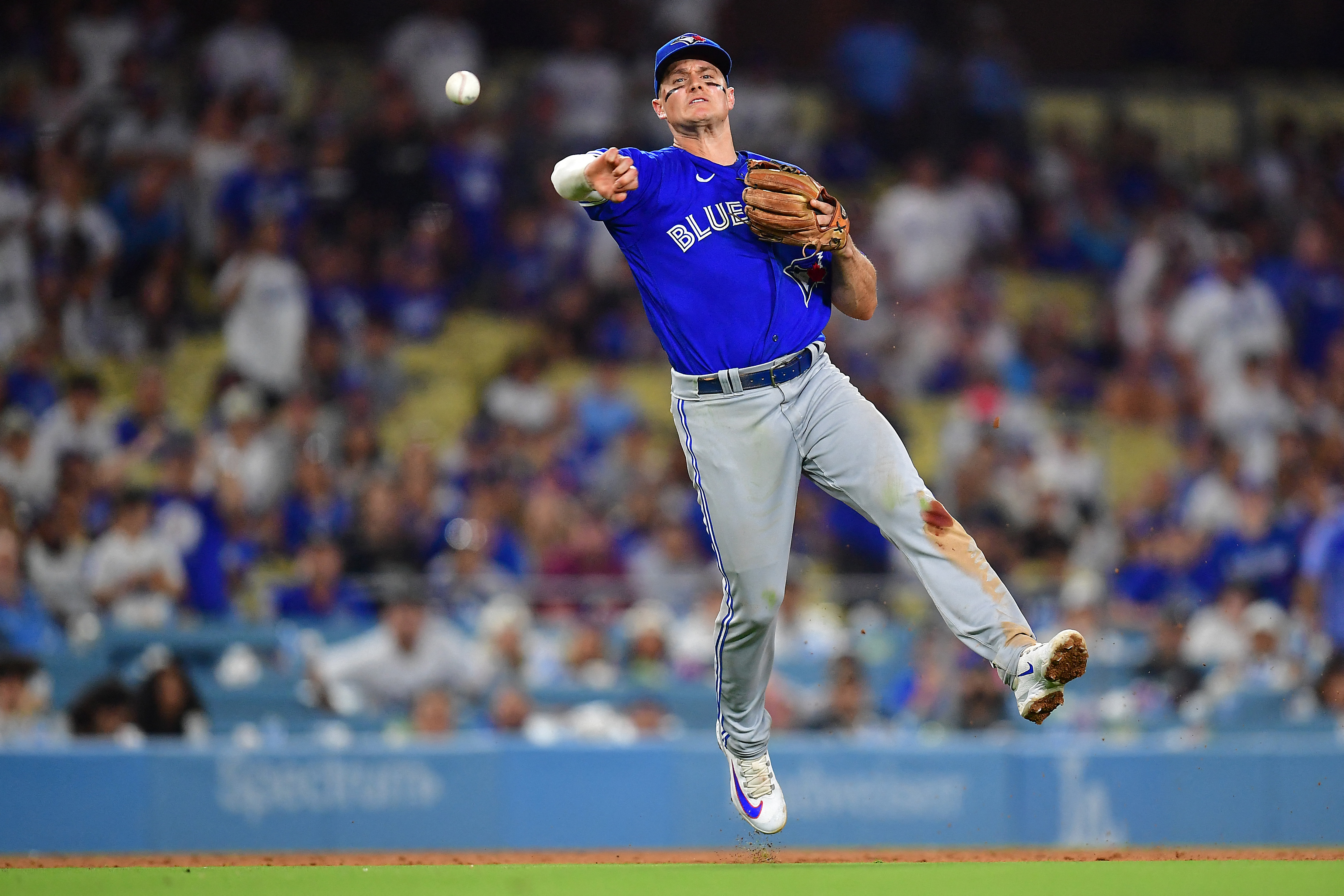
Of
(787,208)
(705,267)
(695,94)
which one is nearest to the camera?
(787,208)

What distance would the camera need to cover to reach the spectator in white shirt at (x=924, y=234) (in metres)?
12.8

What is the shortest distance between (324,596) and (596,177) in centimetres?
541

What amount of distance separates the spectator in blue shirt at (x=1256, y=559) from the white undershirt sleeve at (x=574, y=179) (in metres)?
6.16

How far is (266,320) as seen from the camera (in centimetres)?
1160

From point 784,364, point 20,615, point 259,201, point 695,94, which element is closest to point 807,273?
point 784,364

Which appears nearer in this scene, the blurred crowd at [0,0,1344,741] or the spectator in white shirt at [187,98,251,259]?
the blurred crowd at [0,0,1344,741]

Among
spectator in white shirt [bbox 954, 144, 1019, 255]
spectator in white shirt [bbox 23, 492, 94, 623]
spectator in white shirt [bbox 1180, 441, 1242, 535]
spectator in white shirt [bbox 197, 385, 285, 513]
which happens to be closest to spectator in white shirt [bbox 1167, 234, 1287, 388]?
spectator in white shirt [bbox 1180, 441, 1242, 535]

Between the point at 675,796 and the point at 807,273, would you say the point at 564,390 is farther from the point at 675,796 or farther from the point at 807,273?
the point at 807,273

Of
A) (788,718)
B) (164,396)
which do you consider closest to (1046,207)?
(788,718)

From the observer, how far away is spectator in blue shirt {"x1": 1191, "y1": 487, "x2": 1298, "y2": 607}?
32.2 feet

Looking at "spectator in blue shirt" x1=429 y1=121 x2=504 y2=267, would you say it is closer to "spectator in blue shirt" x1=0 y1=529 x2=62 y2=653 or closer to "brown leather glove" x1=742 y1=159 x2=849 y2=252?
"spectator in blue shirt" x1=0 y1=529 x2=62 y2=653

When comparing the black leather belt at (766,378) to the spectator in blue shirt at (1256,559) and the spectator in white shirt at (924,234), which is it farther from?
the spectator in white shirt at (924,234)

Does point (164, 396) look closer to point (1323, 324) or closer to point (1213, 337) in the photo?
point (1213, 337)

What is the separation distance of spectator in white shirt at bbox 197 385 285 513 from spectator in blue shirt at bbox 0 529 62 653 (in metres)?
1.42
